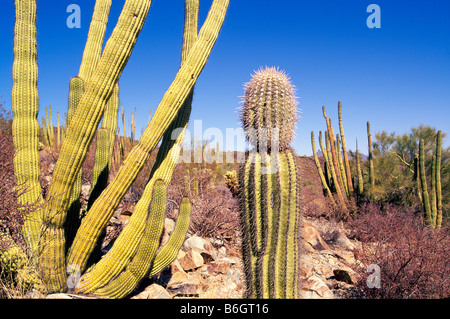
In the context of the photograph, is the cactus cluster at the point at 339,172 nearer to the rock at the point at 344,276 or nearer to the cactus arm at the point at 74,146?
the rock at the point at 344,276

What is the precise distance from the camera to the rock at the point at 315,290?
4.12 metres

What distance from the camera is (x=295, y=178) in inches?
117

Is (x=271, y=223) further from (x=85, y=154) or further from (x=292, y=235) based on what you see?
(x=85, y=154)

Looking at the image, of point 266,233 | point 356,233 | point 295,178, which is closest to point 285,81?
point 295,178

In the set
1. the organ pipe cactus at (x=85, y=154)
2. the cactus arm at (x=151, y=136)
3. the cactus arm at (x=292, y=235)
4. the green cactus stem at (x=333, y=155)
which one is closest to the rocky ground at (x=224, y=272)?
the cactus arm at (x=292, y=235)

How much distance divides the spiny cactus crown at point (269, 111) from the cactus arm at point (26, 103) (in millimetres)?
2606

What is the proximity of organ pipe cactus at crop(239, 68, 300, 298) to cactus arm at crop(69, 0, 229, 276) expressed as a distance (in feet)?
3.52

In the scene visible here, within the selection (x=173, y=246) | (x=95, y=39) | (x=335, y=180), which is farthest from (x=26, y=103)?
(x=335, y=180)

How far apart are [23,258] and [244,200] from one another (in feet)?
8.06

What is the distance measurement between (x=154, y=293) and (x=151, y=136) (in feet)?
6.72

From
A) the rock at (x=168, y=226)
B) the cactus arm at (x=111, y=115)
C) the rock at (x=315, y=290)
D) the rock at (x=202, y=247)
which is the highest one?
the cactus arm at (x=111, y=115)

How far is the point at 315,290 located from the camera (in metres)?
4.27

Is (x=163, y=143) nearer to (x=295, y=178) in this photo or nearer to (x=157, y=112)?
(x=157, y=112)

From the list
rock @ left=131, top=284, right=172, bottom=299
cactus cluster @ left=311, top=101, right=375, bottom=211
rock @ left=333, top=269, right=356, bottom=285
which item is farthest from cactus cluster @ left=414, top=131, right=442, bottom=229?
rock @ left=131, top=284, right=172, bottom=299
